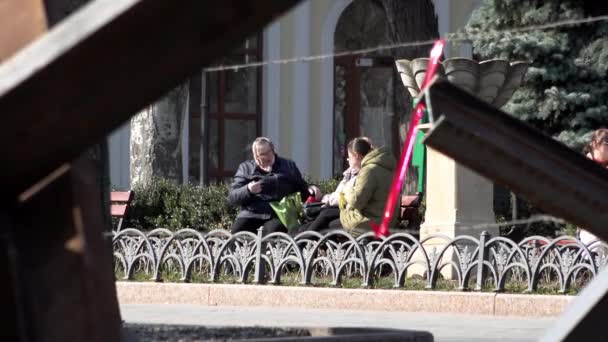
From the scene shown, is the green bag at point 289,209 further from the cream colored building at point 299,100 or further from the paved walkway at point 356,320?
the cream colored building at point 299,100

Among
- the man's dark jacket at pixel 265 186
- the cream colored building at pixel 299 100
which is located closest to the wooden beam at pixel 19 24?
the man's dark jacket at pixel 265 186

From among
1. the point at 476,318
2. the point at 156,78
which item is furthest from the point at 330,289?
the point at 156,78

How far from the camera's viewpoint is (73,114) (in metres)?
3.49

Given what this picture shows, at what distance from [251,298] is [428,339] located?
794cm

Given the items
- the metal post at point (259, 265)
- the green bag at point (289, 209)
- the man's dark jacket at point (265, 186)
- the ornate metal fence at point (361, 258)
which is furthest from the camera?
the man's dark jacket at point (265, 186)

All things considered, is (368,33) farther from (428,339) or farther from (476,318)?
(428,339)

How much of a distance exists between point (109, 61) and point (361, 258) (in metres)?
10.0

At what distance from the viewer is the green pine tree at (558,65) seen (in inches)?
765

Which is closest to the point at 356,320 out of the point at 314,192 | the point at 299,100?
the point at 314,192

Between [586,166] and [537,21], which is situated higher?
[537,21]

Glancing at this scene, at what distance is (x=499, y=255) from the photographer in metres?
12.9

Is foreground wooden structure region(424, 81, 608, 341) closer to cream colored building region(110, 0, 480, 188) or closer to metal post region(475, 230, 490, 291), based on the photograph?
metal post region(475, 230, 490, 291)

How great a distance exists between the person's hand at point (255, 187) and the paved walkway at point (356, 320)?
6.51 feet

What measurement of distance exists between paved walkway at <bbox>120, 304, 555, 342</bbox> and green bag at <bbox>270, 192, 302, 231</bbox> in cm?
188
